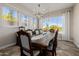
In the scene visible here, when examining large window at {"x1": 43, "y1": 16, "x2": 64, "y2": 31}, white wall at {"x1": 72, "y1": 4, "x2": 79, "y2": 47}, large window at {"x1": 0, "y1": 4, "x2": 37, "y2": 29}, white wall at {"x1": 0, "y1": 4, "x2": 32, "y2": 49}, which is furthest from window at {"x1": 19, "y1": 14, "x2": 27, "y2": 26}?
white wall at {"x1": 72, "y1": 4, "x2": 79, "y2": 47}

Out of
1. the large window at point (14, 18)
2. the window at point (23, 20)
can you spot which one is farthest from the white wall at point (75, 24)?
the window at point (23, 20)

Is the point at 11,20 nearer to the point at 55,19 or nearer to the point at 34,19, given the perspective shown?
the point at 34,19

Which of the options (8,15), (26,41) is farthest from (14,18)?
(26,41)

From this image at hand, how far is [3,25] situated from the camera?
3.31 m

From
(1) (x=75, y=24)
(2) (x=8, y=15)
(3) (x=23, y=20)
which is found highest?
(2) (x=8, y=15)

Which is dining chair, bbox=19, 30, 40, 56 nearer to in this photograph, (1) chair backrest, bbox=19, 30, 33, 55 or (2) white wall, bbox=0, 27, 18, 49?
(1) chair backrest, bbox=19, 30, 33, 55

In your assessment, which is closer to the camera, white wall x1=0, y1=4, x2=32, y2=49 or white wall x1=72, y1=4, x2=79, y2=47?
white wall x1=0, y1=4, x2=32, y2=49

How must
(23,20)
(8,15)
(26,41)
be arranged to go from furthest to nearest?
(23,20) → (8,15) → (26,41)

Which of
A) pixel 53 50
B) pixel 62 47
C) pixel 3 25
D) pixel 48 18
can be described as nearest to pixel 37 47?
pixel 53 50

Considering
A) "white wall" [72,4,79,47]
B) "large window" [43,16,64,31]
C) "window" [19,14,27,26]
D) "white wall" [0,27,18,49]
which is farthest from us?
"white wall" [72,4,79,47]

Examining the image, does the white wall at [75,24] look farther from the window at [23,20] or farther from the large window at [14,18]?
the window at [23,20]

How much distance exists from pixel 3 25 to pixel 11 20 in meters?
0.37

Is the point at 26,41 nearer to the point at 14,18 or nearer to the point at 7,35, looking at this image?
the point at 14,18

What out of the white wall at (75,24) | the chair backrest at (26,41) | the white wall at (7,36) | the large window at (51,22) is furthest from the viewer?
the white wall at (75,24)
